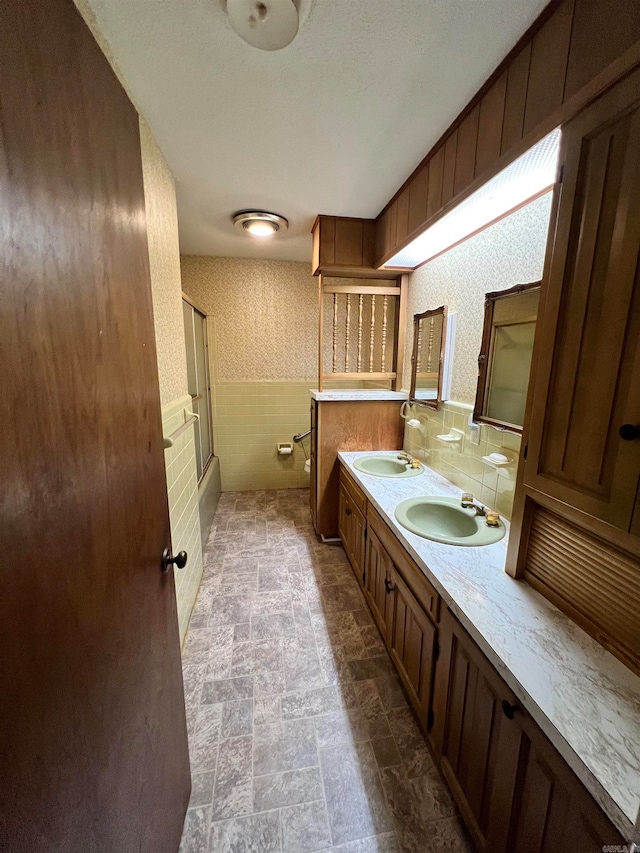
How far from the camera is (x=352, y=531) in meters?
2.21

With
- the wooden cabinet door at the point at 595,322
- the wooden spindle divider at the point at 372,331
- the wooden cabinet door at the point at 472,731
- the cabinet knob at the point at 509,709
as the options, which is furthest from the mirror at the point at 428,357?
the cabinet knob at the point at 509,709

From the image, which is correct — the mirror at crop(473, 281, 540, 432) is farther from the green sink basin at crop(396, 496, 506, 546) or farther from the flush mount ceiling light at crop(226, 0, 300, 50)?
the flush mount ceiling light at crop(226, 0, 300, 50)

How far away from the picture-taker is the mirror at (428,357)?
1.93 m

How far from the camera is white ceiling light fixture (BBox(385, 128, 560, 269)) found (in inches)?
41.0

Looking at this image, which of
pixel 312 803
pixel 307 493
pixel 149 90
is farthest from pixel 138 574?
pixel 307 493

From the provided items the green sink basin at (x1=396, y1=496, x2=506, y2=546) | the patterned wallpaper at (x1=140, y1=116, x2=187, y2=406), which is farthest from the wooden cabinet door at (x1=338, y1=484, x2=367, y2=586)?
the patterned wallpaper at (x1=140, y1=116, x2=187, y2=406)

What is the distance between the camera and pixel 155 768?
0.82 m

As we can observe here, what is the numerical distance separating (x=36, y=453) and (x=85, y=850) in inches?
26.4

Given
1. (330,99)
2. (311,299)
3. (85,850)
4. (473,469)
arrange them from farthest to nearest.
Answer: (311,299) < (473,469) < (330,99) < (85,850)

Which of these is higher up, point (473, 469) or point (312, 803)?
point (473, 469)

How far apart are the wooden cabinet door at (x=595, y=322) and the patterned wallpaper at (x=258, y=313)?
9.23 feet

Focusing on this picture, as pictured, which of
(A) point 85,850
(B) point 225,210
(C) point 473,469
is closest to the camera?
(A) point 85,850

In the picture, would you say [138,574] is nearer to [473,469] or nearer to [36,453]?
[36,453]

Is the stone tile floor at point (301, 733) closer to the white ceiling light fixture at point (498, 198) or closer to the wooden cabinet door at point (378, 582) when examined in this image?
the wooden cabinet door at point (378, 582)
